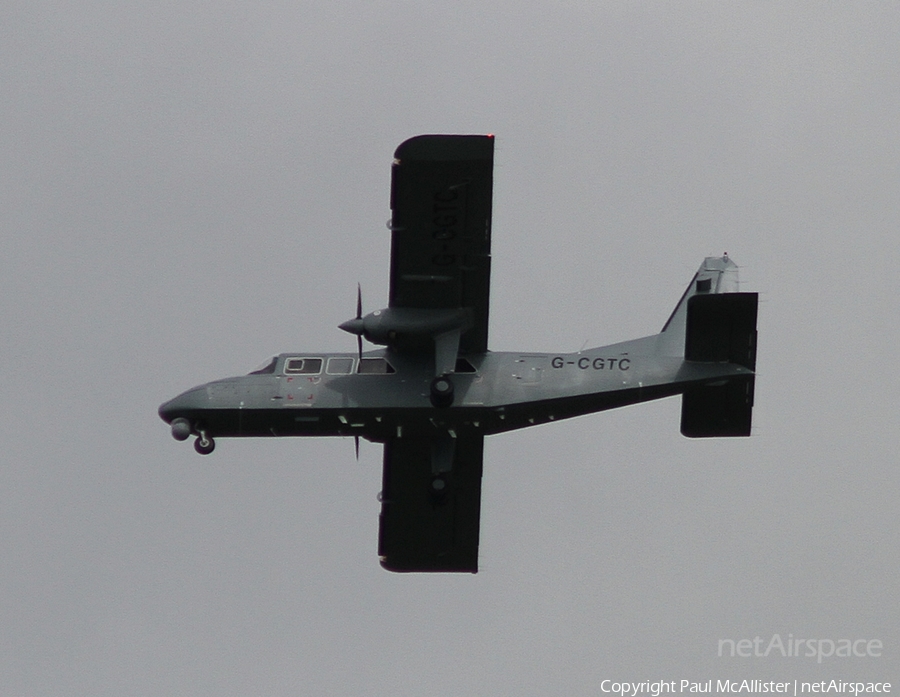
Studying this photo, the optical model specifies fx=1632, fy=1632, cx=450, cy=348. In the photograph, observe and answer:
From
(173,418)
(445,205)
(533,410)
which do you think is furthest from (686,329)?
(173,418)

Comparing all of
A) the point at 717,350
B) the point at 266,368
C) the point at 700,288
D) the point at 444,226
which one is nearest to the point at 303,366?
the point at 266,368

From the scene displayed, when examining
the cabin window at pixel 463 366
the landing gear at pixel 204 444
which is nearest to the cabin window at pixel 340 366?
the cabin window at pixel 463 366

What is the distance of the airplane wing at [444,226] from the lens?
32.0 m

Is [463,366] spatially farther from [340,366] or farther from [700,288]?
[700,288]

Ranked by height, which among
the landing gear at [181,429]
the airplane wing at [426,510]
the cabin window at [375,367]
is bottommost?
the airplane wing at [426,510]

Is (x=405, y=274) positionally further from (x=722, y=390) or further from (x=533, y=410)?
(x=722, y=390)

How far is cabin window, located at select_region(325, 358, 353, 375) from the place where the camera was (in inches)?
1342

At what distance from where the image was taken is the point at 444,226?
32656mm

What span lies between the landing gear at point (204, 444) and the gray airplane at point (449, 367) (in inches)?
1.2

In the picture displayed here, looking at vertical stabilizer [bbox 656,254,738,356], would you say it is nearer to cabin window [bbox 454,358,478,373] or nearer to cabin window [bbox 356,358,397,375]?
cabin window [bbox 454,358,478,373]

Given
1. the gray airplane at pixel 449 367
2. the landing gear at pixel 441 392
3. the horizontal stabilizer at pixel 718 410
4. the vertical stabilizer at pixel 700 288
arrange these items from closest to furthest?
the gray airplane at pixel 449 367
the landing gear at pixel 441 392
the horizontal stabilizer at pixel 718 410
the vertical stabilizer at pixel 700 288

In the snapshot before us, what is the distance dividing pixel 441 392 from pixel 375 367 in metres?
1.81

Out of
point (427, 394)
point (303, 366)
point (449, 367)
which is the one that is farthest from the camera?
point (303, 366)

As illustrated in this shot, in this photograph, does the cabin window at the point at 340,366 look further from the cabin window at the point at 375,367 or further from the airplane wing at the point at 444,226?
the airplane wing at the point at 444,226
